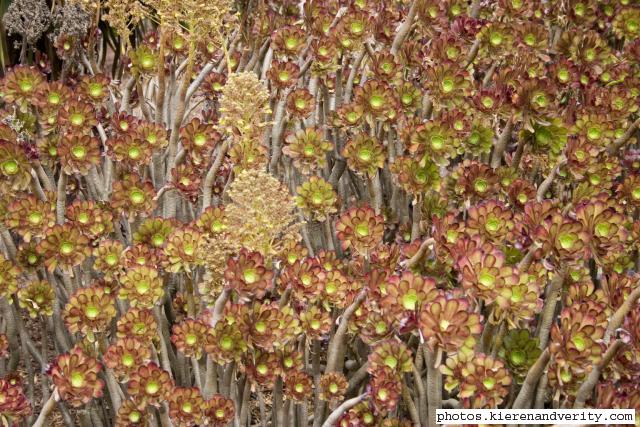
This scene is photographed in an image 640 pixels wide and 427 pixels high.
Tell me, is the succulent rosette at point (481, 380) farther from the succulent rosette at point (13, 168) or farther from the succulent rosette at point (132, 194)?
the succulent rosette at point (13, 168)

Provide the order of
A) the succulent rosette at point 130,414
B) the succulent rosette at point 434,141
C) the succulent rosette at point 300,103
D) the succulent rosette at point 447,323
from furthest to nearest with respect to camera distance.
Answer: the succulent rosette at point 300,103, the succulent rosette at point 434,141, the succulent rosette at point 130,414, the succulent rosette at point 447,323

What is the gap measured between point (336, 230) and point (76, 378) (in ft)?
1.58

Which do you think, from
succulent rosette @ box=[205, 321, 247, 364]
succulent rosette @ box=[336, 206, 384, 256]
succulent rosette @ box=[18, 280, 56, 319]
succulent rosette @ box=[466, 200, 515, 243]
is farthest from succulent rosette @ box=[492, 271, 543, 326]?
succulent rosette @ box=[18, 280, 56, 319]

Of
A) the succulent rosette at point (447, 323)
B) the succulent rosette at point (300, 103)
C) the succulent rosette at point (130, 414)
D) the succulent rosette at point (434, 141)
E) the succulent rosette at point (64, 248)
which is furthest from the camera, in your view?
the succulent rosette at point (300, 103)

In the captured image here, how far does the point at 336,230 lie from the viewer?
128 centimetres

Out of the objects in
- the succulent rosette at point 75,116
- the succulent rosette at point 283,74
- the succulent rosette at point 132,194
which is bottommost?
the succulent rosette at point 132,194

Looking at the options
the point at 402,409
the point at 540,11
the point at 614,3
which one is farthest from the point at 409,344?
the point at 614,3

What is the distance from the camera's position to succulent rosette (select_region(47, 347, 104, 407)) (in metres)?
1.10

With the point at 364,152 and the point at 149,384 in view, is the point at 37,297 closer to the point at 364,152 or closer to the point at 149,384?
the point at 149,384

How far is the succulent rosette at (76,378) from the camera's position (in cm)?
110

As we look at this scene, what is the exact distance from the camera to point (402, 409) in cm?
136

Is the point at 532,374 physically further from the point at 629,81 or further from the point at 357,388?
the point at 629,81

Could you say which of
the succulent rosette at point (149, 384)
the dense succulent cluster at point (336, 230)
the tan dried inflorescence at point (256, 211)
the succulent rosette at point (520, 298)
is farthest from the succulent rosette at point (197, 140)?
the succulent rosette at point (520, 298)

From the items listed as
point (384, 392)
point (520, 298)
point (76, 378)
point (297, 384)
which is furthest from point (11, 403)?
point (520, 298)
